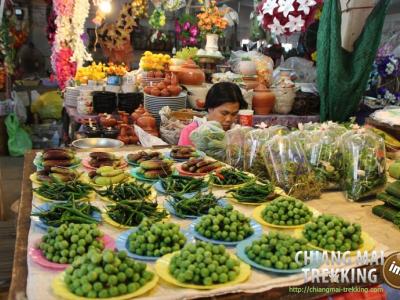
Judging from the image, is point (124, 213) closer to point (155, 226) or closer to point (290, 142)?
point (155, 226)

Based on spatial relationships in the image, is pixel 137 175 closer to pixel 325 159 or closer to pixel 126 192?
pixel 126 192

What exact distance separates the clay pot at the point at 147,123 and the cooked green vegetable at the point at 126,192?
1950 mm

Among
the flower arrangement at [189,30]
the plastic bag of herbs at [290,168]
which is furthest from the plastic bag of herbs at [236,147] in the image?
the flower arrangement at [189,30]

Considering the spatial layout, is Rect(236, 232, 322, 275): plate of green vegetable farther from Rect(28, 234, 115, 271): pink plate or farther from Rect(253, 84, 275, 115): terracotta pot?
Rect(253, 84, 275, 115): terracotta pot

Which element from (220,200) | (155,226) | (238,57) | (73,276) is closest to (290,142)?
(220,200)

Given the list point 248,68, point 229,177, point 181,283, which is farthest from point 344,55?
point 181,283

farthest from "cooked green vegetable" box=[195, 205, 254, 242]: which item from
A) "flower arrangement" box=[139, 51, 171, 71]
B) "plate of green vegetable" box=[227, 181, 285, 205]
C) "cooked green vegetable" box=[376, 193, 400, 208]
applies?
"flower arrangement" box=[139, 51, 171, 71]

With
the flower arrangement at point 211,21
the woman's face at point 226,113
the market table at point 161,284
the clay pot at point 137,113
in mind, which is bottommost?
the market table at point 161,284

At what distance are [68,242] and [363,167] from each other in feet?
5.82

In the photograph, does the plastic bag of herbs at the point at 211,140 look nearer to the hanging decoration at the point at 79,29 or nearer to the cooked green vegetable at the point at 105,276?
the cooked green vegetable at the point at 105,276

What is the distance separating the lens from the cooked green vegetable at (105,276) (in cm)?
126

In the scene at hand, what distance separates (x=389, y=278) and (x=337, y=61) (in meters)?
3.09

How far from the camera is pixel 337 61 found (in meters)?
4.30

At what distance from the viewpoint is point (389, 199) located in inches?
89.2
